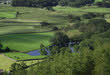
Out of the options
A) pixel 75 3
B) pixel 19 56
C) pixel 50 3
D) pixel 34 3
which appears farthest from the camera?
pixel 50 3

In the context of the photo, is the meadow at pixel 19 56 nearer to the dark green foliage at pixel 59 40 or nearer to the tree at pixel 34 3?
the dark green foliage at pixel 59 40

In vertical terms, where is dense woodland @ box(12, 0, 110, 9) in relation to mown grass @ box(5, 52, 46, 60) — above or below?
below

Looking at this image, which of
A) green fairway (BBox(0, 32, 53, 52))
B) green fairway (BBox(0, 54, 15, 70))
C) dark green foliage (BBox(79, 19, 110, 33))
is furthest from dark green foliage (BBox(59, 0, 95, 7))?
green fairway (BBox(0, 54, 15, 70))

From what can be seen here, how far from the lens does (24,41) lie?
2004 inches

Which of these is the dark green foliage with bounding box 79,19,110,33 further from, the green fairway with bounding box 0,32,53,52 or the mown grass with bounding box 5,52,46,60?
the mown grass with bounding box 5,52,46,60

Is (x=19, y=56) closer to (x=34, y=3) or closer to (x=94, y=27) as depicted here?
(x=94, y=27)

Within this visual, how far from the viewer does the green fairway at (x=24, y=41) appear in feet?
152

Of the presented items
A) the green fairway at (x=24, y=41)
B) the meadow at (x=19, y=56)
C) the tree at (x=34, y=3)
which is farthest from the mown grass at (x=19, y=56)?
the tree at (x=34, y=3)

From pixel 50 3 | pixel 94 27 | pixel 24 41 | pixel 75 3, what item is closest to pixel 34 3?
pixel 50 3

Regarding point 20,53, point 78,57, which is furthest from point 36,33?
point 78,57

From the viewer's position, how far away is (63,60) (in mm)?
24641

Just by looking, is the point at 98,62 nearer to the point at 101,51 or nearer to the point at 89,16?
the point at 101,51

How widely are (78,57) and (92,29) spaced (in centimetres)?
4219

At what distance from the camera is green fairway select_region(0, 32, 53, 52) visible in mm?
Answer: 46188
